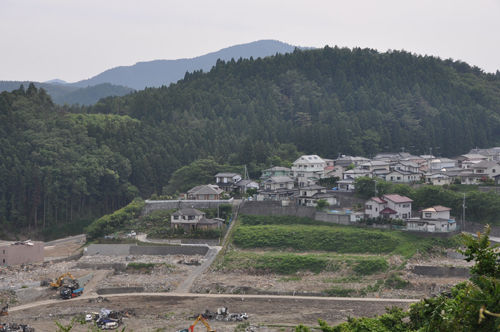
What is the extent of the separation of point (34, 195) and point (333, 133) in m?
26.1

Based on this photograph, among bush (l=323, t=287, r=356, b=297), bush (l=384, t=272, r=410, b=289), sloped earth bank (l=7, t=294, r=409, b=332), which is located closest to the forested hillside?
sloped earth bank (l=7, t=294, r=409, b=332)

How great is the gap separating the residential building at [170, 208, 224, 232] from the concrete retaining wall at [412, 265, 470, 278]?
41.6 ft

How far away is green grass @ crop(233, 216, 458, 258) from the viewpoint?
101 feet

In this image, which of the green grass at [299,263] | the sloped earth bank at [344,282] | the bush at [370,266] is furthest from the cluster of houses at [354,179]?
the green grass at [299,263]

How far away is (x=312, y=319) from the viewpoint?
23375 millimetres

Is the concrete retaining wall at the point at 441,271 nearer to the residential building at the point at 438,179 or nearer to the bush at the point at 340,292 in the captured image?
the bush at the point at 340,292

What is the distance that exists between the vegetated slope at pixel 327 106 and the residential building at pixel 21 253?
19.4 metres

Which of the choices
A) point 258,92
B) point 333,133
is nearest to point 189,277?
point 333,133

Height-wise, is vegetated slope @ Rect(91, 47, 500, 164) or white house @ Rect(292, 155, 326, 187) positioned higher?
vegetated slope @ Rect(91, 47, 500, 164)

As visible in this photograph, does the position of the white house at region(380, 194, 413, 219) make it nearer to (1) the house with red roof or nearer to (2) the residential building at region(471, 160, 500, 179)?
(1) the house with red roof

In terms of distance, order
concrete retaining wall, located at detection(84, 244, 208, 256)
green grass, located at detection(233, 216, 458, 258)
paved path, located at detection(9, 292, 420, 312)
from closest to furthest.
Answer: paved path, located at detection(9, 292, 420, 312) < green grass, located at detection(233, 216, 458, 258) < concrete retaining wall, located at detection(84, 244, 208, 256)

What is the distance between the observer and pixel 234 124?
6088 centimetres

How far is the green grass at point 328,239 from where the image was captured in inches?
1208

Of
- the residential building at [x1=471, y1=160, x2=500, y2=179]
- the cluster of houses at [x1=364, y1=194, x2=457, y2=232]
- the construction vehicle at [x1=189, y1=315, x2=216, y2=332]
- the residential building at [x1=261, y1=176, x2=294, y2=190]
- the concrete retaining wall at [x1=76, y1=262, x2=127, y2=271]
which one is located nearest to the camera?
the construction vehicle at [x1=189, y1=315, x2=216, y2=332]
